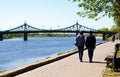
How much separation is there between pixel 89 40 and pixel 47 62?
2618 millimetres

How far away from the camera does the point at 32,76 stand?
440 inches

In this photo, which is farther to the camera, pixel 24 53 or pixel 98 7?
pixel 24 53

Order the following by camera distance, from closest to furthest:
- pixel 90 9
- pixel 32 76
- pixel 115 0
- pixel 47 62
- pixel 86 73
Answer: pixel 32 76 < pixel 86 73 < pixel 115 0 < pixel 47 62 < pixel 90 9

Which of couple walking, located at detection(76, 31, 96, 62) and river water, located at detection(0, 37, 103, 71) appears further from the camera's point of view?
river water, located at detection(0, 37, 103, 71)

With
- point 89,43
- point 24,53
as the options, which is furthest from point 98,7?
point 24,53

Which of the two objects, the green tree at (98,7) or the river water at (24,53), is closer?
the green tree at (98,7)

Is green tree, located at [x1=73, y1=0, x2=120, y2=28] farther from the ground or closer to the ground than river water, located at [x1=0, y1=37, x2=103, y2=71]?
farther from the ground

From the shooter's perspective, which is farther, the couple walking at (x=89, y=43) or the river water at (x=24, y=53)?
the river water at (x=24, y=53)

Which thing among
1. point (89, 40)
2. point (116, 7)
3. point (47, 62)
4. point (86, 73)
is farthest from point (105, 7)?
point (86, 73)

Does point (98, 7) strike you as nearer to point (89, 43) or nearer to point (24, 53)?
point (89, 43)

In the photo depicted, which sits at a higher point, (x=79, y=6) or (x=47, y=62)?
(x=79, y=6)

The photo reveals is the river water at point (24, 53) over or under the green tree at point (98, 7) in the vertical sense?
under

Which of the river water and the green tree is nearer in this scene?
the green tree

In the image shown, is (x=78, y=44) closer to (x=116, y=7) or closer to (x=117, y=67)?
(x=116, y=7)
